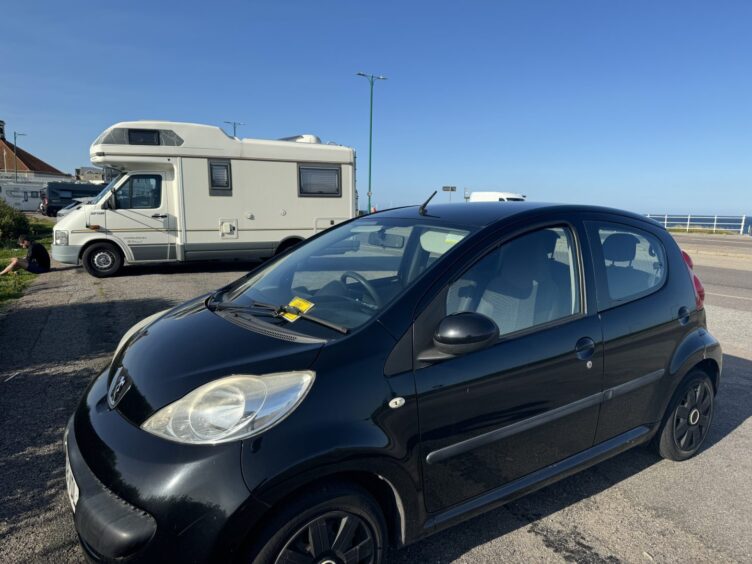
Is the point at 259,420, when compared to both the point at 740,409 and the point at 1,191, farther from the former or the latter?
the point at 1,191

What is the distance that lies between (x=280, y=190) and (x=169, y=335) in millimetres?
9514

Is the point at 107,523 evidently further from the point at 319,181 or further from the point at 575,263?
the point at 319,181

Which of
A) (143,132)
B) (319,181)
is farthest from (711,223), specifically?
(143,132)

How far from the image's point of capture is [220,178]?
10992 millimetres

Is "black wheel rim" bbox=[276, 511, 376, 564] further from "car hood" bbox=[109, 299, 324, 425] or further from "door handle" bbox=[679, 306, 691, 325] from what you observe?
"door handle" bbox=[679, 306, 691, 325]

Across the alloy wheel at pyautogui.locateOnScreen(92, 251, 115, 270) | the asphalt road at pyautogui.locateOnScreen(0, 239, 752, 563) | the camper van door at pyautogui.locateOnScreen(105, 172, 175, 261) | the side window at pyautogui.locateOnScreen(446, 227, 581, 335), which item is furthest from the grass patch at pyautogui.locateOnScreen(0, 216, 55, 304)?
the side window at pyautogui.locateOnScreen(446, 227, 581, 335)

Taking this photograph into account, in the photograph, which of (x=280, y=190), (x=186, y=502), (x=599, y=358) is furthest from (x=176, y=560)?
(x=280, y=190)

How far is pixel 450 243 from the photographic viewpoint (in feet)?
8.36

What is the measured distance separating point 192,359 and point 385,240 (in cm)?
144

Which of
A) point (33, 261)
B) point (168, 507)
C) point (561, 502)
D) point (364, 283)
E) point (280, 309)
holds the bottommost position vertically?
point (561, 502)

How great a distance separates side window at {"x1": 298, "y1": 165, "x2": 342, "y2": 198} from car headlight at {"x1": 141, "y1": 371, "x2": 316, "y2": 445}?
10.3 metres

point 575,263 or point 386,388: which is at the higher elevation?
point 575,263

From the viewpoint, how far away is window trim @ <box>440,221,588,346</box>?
2.36 meters

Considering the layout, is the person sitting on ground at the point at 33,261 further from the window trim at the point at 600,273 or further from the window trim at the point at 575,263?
the window trim at the point at 600,273
